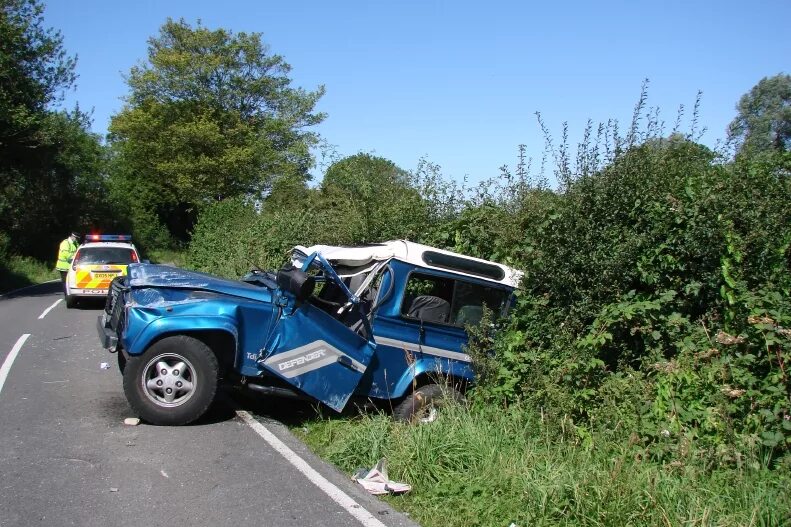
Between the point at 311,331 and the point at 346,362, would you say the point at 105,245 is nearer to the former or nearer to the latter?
the point at 311,331

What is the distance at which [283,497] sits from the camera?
5414 mm

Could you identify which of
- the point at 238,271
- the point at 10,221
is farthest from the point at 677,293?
the point at 10,221

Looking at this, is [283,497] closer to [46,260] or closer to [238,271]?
[238,271]

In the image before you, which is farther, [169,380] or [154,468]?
[169,380]

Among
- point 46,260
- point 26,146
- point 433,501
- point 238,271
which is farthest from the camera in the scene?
point 46,260

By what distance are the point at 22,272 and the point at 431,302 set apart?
1025 inches

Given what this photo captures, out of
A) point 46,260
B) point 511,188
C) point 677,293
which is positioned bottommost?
point 46,260

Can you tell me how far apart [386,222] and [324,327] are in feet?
17.8

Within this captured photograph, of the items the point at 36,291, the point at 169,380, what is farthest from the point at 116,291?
the point at 36,291

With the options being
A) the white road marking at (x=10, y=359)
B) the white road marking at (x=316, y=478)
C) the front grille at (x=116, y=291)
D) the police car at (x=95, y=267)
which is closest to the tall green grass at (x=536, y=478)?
the white road marking at (x=316, y=478)

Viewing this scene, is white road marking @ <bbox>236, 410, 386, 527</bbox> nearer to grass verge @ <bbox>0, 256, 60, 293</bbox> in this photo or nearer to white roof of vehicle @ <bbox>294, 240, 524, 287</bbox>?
white roof of vehicle @ <bbox>294, 240, 524, 287</bbox>

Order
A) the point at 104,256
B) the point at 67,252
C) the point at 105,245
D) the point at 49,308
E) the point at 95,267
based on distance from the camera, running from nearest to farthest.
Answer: the point at 95,267 < the point at 104,256 < the point at 105,245 < the point at 49,308 < the point at 67,252

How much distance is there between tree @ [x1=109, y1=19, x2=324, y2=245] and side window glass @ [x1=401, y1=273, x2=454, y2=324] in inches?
1419

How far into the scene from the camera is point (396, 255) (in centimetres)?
751
